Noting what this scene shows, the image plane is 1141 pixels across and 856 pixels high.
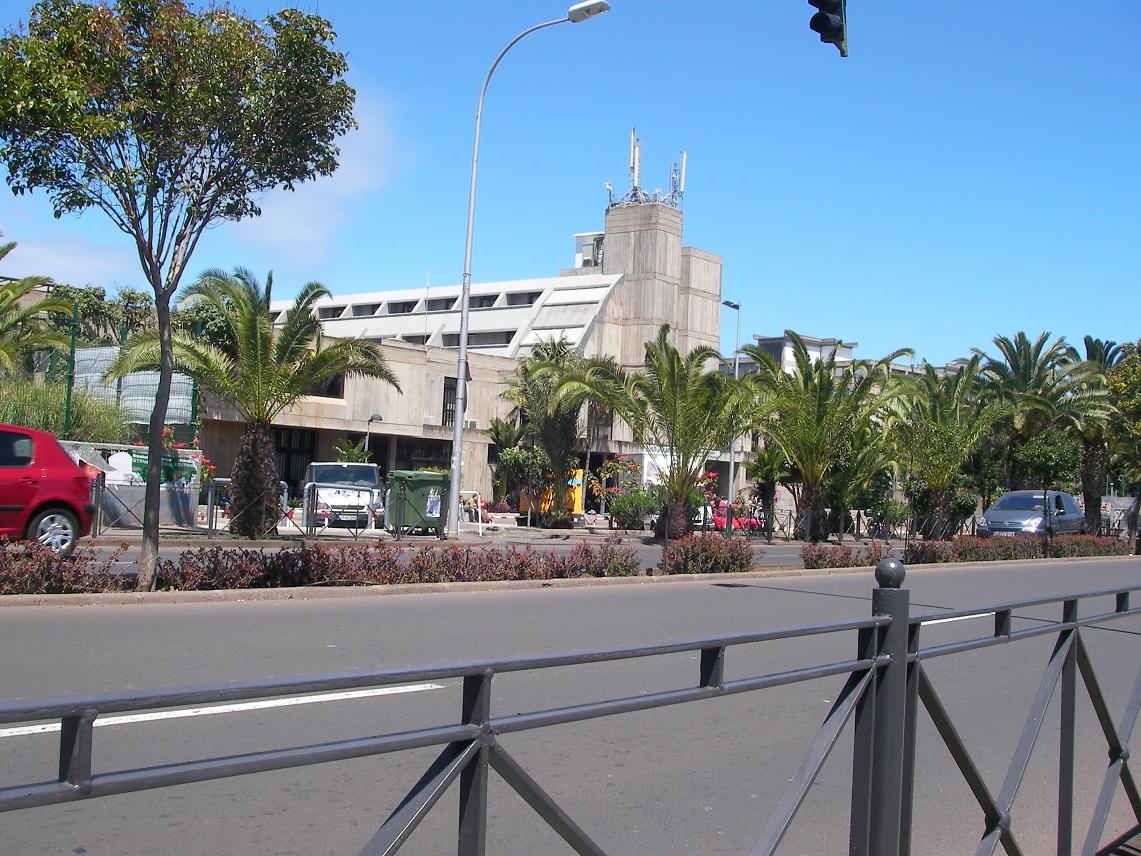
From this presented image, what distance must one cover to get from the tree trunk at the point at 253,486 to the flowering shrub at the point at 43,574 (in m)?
9.78

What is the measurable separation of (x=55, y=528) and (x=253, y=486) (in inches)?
276

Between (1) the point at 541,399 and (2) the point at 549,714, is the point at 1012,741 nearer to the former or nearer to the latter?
(2) the point at 549,714

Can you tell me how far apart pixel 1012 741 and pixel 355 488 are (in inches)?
691

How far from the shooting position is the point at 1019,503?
33.8 metres

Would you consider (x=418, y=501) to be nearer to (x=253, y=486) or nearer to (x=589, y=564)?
(x=253, y=486)

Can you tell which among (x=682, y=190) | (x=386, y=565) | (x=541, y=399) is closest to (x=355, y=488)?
(x=386, y=565)

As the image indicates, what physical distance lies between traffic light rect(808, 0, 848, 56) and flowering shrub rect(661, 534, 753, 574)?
1004 centimetres

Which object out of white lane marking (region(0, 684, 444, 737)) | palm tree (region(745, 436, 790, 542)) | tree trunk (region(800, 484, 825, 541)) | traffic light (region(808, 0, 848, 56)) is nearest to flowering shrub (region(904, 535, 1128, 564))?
tree trunk (region(800, 484, 825, 541))

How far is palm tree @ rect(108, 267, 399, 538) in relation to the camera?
20656mm

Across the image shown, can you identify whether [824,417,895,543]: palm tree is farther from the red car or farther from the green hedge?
the red car

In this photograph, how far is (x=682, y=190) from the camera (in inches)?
2333

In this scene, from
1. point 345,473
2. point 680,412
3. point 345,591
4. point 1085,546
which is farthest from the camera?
point 1085,546

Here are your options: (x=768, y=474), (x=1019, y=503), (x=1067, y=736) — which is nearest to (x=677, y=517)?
(x=768, y=474)

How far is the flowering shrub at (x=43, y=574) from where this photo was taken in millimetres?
10688
